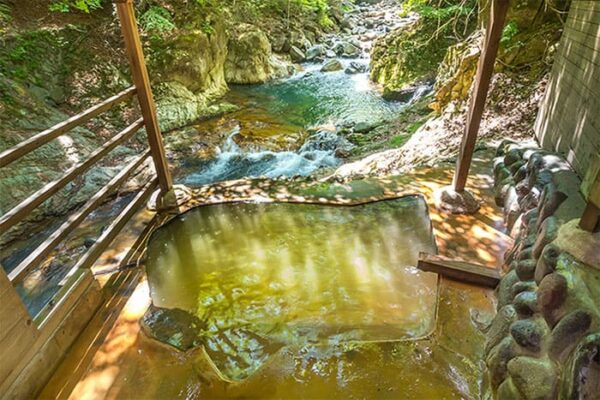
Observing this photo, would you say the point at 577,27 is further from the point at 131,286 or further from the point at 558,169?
the point at 131,286

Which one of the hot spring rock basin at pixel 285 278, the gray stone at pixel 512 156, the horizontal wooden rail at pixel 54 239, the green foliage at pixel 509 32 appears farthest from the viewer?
the green foliage at pixel 509 32

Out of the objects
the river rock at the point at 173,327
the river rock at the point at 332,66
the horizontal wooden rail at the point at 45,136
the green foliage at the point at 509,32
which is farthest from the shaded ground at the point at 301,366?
the river rock at the point at 332,66

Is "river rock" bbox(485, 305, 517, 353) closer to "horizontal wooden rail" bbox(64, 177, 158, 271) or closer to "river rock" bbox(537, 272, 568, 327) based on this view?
"river rock" bbox(537, 272, 568, 327)

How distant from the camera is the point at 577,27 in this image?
11.9 ft

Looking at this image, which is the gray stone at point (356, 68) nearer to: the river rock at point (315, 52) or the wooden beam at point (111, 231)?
the river rock at point (315, 52)

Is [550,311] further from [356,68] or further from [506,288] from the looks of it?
[356,68]

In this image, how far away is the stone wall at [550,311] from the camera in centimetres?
151

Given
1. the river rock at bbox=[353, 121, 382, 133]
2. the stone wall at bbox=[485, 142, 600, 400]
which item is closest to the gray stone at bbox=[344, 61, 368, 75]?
the river rock at bbox=[353, 121, 382, 133]

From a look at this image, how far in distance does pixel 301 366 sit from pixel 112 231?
2114mm

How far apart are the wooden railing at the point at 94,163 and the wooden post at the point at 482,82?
3.07 metres

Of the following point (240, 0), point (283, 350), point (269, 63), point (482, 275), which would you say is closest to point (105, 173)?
point (283, 350)

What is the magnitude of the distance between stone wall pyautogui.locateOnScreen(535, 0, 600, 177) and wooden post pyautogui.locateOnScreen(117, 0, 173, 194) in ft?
12.7

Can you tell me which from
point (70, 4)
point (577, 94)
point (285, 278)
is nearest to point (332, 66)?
point (70, 4)

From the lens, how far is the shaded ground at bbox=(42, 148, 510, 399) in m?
2.03
